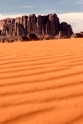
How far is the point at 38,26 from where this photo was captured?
81688 mm

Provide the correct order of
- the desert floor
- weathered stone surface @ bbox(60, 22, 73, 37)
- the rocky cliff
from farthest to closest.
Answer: the rocky cliff → weathered stone surface @ bbox(60, 22, 73, 37) → the desert floor

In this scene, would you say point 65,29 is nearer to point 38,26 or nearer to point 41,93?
point 38,26

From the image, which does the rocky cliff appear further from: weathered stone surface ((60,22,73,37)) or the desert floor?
the desert floor

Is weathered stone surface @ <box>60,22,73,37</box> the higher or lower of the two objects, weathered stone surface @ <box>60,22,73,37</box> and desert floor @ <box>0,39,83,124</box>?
the higher

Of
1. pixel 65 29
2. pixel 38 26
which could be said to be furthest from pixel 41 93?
pixel 38 26

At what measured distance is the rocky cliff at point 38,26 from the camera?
80.4 metres

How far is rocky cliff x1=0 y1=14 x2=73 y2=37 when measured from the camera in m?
80.4

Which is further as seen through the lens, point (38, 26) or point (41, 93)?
point (38, 26)

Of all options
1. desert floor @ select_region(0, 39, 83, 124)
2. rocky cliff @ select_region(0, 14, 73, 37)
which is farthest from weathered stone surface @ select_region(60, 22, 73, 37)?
desert floor @ select_region(0, 39, 83, 124)

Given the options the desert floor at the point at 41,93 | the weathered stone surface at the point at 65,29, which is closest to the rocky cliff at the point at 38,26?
the weathered stone surface at the point at 65,29

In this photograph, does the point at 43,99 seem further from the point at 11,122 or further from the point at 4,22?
the point at 4,22

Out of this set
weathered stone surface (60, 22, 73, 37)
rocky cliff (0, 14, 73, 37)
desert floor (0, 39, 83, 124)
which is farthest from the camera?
rocky cliff (0, 14, 73, 37)

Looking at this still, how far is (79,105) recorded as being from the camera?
179 cm

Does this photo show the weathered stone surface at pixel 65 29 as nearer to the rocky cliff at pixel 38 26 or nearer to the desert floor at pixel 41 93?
the rocky cliff at pixel 38 26
